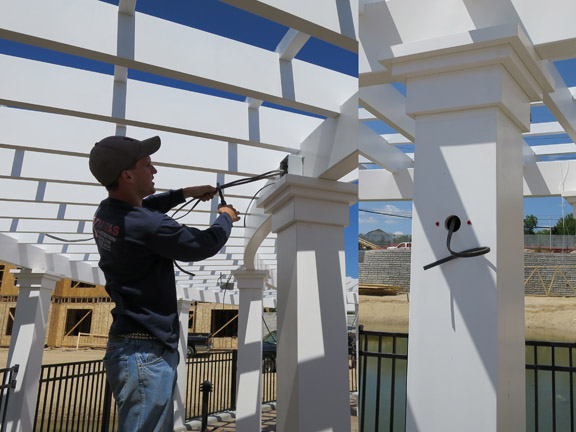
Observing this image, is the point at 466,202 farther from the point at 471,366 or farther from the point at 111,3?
the point at 111,3

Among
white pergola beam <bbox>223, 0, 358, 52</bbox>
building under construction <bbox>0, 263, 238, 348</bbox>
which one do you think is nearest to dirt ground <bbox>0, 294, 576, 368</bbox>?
white pergola beam <bbox>223, 0, 358, 52</bbox>

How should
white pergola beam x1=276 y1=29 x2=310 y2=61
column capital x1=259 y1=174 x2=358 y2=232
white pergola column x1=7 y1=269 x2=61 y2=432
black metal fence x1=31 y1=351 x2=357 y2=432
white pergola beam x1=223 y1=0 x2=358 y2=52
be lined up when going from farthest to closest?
black metal fence x1=31 y1=351 x2=357 y2=432 < white pergola column x1=7 y1=269 x2=61 y2=432 < column capital x1=259 y1=174 x2=358 y2=232 < white pergola beam x1=276 y1=29 x2=310 y2=61 < white pergola beam x1=223 y1=0 x2=358 y2=52

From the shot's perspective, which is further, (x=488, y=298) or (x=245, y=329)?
(x=245, y=329)

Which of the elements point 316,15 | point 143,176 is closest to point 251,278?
point 316,15

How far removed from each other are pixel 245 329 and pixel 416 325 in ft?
16.6

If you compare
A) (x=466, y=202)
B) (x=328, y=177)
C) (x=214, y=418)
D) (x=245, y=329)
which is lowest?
(x=214, y=418)

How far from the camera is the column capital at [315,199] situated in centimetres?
258

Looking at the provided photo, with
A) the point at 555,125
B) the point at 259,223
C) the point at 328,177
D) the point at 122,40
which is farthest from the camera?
the point at 259,223

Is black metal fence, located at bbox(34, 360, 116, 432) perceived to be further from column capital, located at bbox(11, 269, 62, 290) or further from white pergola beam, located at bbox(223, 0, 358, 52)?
white pergola beam, located at bbox(223, 0, 358, 52)

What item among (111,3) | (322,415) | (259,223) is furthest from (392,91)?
(259,223)

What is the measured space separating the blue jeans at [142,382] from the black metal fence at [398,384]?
54 cm

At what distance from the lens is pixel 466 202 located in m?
1.28

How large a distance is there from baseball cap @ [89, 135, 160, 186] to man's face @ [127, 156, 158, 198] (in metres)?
0.03

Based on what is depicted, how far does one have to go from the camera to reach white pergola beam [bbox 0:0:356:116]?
1958 mm
